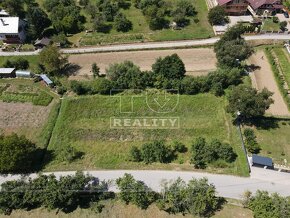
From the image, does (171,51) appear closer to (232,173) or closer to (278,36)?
(278,36)

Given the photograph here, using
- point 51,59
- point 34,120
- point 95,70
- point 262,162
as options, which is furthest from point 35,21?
point 262,162

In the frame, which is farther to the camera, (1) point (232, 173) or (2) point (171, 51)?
(2) point (171, 51)

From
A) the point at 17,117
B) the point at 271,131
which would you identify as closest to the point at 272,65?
the point at 271,131

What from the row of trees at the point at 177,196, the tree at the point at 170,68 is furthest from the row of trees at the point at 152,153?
the tree at the point at 170,68

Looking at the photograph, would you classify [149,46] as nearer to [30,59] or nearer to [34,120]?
[30,59]

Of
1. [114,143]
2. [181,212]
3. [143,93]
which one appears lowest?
[181,212]

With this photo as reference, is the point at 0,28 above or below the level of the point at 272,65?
above
